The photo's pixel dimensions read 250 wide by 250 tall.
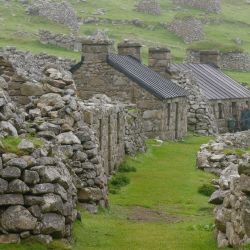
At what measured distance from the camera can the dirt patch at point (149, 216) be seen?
25.3 metres

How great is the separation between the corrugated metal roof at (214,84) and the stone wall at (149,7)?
1759 inches

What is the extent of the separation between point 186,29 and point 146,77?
190ft

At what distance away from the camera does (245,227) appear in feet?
60.6

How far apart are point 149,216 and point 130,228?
3226 mm

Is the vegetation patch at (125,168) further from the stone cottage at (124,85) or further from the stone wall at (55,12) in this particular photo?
the stone wall at (55,12)

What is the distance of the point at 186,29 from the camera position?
357 feet

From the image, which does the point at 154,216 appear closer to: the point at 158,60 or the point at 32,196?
the point at 32,196

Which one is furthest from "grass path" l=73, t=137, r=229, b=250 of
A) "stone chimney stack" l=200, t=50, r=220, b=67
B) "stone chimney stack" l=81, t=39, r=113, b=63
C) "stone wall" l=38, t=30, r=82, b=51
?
"stone wall" l=38, t=30, r=82, b=51

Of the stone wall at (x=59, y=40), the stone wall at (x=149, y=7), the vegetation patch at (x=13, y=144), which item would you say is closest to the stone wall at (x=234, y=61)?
the stone wall at (x=59, y=40)

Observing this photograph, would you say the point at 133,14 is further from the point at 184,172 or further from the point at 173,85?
the point at 184,172

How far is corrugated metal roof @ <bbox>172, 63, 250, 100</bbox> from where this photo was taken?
6581cm

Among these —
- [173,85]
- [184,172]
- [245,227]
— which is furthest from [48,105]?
[173,85]

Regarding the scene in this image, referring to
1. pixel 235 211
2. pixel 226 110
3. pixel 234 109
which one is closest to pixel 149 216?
pixel 235 211

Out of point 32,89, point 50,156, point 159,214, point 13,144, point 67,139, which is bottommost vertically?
point 159,214
